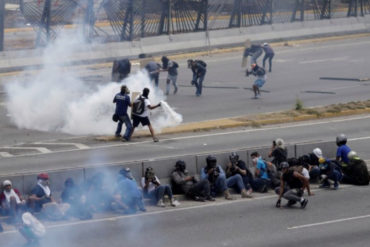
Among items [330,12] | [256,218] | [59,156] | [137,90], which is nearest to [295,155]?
[256,218]

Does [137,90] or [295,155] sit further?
[137,90]

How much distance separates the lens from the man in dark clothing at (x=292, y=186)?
16.1 meters

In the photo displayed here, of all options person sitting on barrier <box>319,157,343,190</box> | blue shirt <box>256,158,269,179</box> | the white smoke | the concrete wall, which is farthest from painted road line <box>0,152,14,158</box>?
person sitting on barrier <box>319,157,343,190</box>

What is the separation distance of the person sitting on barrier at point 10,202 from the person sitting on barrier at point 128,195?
1.71m

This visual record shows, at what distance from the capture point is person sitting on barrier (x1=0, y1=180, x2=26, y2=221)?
1468 centimetres

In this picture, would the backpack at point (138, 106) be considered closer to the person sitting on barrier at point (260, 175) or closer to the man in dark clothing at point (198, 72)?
the person sitting on barrier at point (260, 175)

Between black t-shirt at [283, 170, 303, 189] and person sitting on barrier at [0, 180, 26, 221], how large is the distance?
4.82 meters

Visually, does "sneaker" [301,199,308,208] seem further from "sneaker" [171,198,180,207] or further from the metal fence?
the metal fence

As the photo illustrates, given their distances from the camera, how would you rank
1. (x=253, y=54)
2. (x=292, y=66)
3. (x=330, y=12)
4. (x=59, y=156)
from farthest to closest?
(x=330, y=12) → (x=292, y=66) → (x=253, y=54) → (x=59, y=156)

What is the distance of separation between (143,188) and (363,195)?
440 centimetres

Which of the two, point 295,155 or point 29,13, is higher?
point 29,13

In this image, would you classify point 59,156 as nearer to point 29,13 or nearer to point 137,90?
point 137,90

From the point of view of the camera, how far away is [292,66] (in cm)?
3866

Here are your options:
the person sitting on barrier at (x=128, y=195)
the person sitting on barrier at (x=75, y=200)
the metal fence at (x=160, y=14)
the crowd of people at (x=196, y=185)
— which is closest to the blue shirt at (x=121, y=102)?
the crowd of people at (x=196, y=185)
